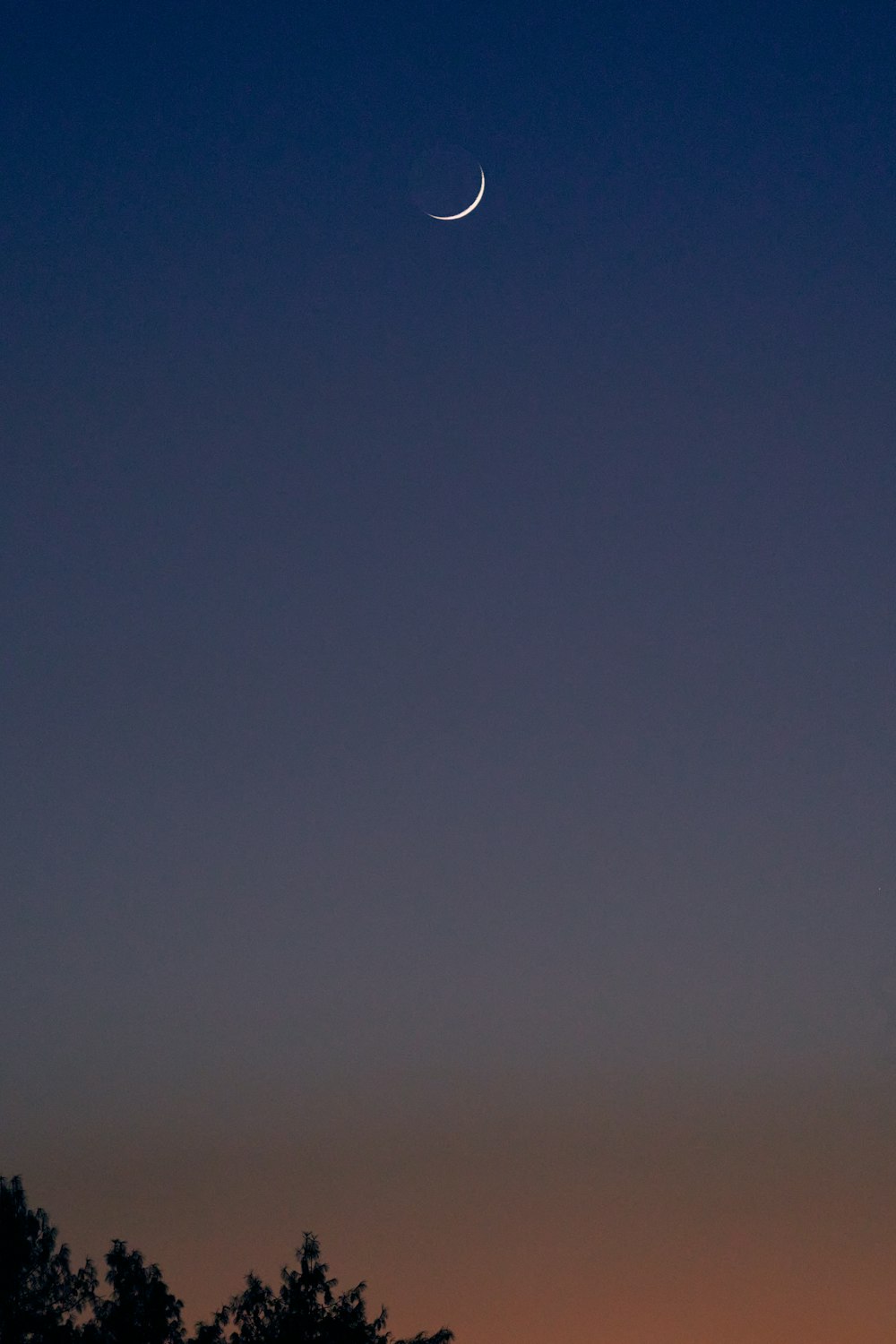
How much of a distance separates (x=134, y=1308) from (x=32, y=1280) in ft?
11.9

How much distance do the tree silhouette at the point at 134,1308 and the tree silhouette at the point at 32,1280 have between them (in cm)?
73

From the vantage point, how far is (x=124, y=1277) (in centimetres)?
5050

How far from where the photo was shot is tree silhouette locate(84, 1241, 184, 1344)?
163ft

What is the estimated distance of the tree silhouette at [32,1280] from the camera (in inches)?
1913

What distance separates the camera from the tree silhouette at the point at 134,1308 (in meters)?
49.7

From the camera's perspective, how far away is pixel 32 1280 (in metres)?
49.7

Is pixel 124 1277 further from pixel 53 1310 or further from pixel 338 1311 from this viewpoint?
pixel 338 1311

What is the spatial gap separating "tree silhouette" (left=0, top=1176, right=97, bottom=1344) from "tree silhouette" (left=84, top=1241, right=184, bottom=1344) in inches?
28.7

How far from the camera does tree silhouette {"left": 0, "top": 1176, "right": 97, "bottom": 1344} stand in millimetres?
48594

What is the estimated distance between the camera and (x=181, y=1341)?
50500mm

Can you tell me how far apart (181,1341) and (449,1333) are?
34.3 ft

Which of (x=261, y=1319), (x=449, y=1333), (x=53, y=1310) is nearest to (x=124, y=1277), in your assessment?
(x=53, y=1310)

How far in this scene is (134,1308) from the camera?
165ft

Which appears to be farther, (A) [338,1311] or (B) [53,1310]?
(A) [338,1311]
